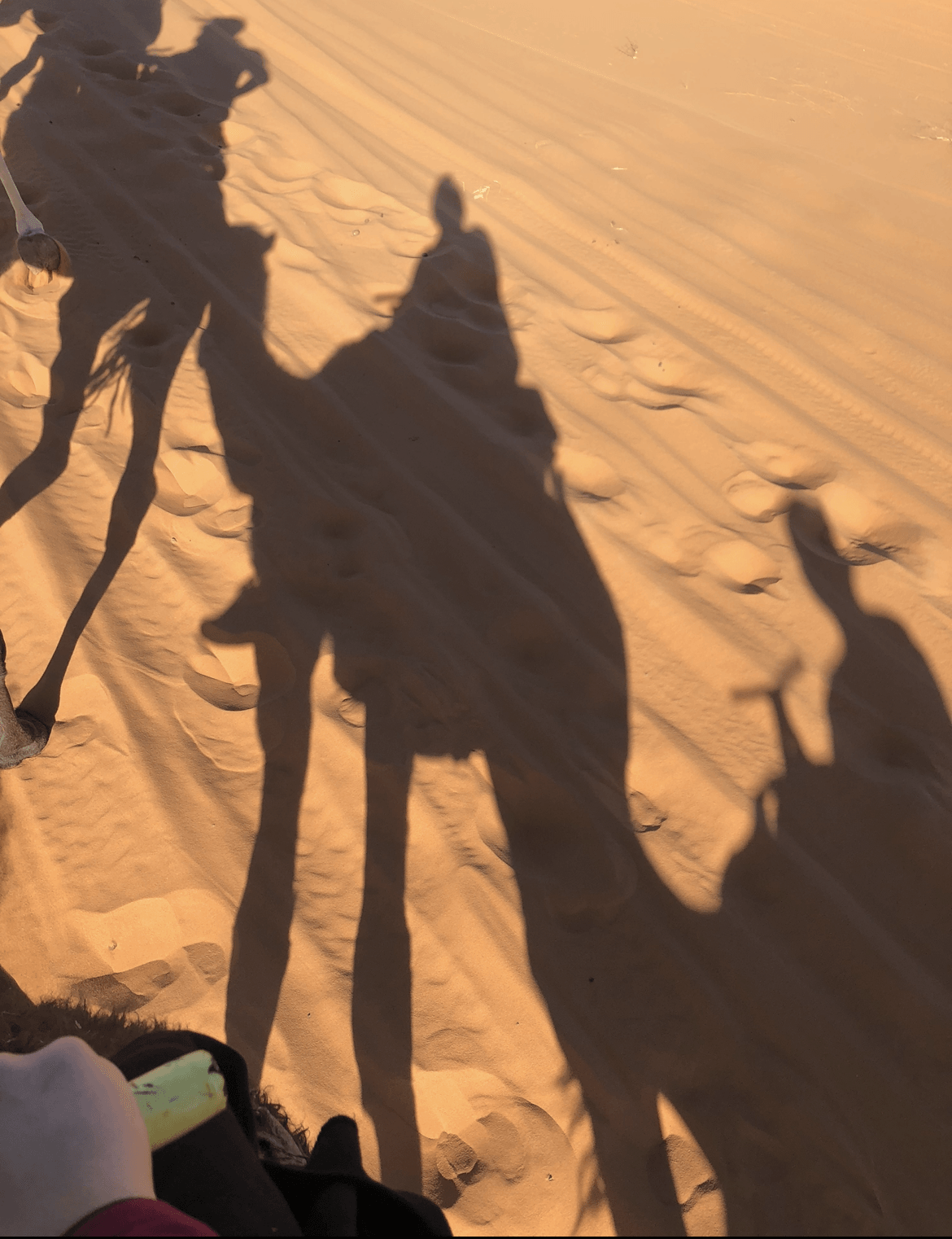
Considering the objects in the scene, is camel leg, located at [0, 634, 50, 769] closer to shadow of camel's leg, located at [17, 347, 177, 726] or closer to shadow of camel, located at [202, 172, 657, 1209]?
shadow of camel's leg, located at [17, 347, 177, 726]

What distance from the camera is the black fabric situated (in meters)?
0.83

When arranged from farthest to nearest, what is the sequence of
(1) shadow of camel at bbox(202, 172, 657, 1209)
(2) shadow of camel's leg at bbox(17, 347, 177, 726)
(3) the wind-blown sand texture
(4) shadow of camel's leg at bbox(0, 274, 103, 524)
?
(4) shadow of camel's leg at bbox(0, 274, 103, 524) < (2) shadow of camel's leg at bbox(17, 347, 177, 726) < (1) shadow of camel at bbox(202, 172, 657, 1209) < (3) the wind-blown sand texture

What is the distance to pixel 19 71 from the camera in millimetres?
4254

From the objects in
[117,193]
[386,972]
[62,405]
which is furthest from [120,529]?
[117,193]

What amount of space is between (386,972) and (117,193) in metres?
3.66

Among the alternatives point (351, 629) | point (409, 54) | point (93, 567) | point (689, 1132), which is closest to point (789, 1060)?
point (689, 1132)

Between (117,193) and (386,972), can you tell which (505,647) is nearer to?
(386,972)

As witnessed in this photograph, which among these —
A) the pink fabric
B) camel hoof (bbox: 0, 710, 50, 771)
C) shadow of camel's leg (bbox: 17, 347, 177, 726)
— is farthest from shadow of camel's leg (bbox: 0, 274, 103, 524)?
the pink fabric

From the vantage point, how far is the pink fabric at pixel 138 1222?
64cm

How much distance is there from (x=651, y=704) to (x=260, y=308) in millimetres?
2279

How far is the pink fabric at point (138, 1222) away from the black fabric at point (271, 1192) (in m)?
0.18

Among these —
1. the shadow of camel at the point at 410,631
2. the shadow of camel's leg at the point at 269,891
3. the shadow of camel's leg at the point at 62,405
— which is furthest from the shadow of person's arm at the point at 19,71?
the shadow of camel's leg at the point at 269,891

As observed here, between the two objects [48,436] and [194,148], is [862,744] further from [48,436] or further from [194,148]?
[194,148]

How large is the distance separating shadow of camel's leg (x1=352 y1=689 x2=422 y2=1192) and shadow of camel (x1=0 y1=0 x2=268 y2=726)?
2.90ft
